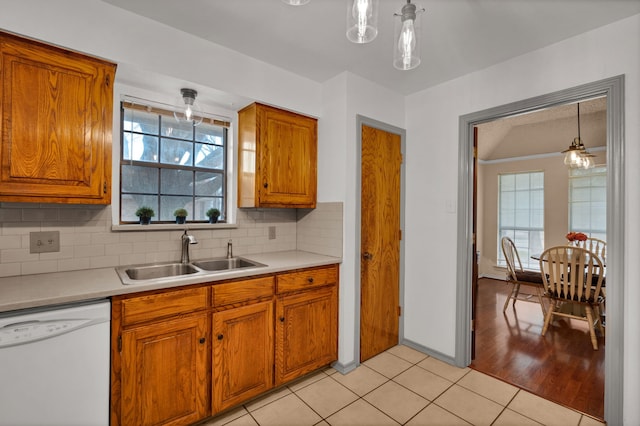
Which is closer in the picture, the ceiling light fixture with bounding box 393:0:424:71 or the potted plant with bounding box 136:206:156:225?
the ceiling light fixture with bounding box 393:0:424:71

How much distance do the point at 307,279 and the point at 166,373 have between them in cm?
108

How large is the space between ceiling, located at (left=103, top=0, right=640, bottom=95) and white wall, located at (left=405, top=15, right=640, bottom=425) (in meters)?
0.12

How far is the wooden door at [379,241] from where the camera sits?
274 cm

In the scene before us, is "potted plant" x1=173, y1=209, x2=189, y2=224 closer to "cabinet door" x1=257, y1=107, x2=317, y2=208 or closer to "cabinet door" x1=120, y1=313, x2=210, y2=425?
"cabinet door" x1=257, y1=107, x2=317, y2=208

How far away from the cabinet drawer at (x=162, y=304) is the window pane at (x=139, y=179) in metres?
1.04

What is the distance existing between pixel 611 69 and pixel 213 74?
2578 millimetres

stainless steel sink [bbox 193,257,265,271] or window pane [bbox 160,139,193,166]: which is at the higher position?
window pane [bbox 160,139,193,166]

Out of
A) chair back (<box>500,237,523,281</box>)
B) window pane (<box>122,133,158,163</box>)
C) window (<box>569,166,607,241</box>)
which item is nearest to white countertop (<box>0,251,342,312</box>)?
window pane (<box>122,133,158,163</box>)

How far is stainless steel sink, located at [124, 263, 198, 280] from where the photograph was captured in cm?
212

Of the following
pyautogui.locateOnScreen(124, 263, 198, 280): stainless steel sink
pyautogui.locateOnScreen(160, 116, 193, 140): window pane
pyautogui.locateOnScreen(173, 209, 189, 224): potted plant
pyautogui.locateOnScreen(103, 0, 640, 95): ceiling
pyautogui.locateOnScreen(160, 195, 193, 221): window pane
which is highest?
pyautogui.locateOnScreen(103, 0, 640, 95): ceiling

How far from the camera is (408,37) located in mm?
1368

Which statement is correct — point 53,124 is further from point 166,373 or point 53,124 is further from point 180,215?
point 166,373

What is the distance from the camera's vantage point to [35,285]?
5.28ft

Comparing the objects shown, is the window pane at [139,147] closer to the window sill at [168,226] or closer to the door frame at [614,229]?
the window sill at [168,226]
